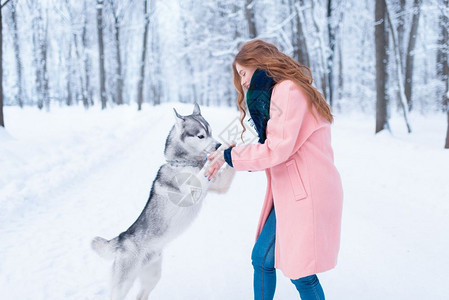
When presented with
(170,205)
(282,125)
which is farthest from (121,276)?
(282,125)

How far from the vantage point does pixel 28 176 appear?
6152 millimetres

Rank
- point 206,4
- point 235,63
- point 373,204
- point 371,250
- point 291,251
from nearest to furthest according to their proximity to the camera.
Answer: point 291,251
point 235,63
point 371,250
point 373,204
point 206,4

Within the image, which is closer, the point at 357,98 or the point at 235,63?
the point at 235,63

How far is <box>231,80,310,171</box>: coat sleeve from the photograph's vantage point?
1778 millimetres

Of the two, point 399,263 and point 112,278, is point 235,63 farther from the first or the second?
point 399,263

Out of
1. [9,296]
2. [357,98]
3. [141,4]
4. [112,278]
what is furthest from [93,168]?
[141,4]

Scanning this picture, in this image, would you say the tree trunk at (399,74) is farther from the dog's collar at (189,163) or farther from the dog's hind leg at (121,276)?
the dog's hind leg at (121,276)

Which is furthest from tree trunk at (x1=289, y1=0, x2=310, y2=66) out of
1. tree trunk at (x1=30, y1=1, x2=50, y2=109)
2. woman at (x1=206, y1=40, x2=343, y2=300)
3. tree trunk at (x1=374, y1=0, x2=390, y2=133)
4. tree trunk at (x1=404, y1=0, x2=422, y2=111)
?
tree trunk at (x1=30, y1=1, x2=50, y2=109)

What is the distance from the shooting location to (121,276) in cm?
231

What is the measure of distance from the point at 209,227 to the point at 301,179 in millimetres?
2690

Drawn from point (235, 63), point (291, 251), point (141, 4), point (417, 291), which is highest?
point (141, 4)

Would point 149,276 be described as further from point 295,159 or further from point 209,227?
Result: point 209,227

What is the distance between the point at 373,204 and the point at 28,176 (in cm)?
634

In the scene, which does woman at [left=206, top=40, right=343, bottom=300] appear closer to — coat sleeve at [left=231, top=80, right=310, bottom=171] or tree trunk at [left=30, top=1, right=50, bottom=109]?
coat sleeve at [left=231, top=80, right=310, bottom=171]
